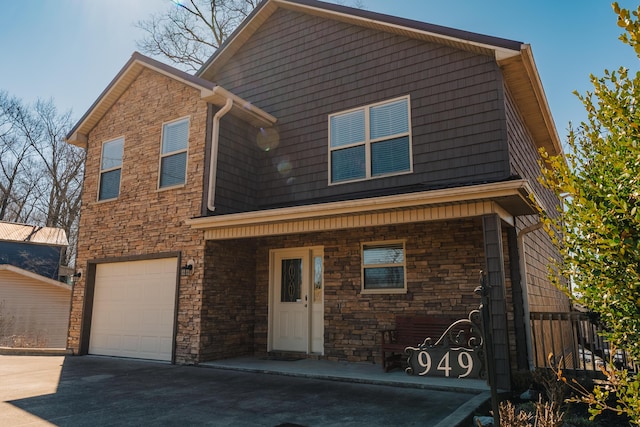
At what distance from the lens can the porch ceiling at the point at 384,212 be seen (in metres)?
6.08

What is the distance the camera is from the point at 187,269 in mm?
8711

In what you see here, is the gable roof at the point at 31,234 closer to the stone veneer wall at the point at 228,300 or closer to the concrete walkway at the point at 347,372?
the stone veneer wall at the point at 228,300

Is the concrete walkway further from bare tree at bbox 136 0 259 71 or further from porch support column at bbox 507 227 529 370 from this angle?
bare tree at bbox 136 0 259 71

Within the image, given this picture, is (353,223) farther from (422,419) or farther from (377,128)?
(422,419)

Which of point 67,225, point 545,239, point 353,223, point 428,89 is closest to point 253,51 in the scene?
point 428,89

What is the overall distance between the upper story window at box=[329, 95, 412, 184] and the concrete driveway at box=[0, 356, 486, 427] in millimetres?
3919

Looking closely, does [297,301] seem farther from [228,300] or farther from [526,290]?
[526,290]

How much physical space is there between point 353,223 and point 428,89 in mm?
3000

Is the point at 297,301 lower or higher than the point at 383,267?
lower

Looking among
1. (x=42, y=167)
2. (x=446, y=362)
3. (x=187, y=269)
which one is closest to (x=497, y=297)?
(x=446, y=362)

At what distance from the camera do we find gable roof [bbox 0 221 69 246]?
19.8 metres

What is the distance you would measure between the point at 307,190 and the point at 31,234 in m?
17.2

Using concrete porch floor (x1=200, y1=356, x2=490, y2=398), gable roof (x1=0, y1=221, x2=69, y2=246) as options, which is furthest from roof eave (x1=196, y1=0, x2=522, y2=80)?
gable roof (x1=0, y1=221, x2=69, y2=246)

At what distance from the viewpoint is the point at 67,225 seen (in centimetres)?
2445
